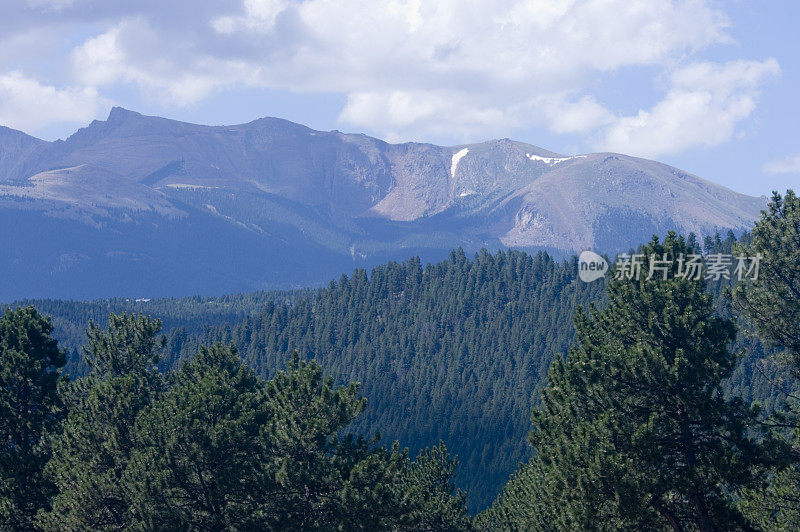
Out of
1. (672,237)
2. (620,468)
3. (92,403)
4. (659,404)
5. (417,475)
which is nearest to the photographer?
(620,468)

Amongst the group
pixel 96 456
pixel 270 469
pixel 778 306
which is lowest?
pixel 96 456

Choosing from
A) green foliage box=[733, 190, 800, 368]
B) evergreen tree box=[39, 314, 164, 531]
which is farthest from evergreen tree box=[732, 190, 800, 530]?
evergreen tree box=[39, 314, 164, 531]

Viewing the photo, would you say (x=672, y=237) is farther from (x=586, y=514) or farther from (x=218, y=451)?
(x=218, y=451)

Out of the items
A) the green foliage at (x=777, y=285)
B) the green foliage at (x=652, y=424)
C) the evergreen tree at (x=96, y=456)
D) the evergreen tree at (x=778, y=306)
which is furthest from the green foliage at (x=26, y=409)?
the green foliage at (x=777, y=285)

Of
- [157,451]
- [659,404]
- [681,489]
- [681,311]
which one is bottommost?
[157,451]

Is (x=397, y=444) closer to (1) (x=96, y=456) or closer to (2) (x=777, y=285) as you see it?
(1) (x=96, y=456)

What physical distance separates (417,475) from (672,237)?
4462 cm

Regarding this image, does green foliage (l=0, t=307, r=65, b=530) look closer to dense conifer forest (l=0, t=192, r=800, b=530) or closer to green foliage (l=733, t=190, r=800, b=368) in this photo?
dense conifer forest (l=0, t=192, r=800, b=530)

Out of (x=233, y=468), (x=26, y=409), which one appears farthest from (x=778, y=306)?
(x=26, y=409)

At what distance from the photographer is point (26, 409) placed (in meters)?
67.1

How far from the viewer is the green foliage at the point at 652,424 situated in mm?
42844

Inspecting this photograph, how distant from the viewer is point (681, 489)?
43.8 metres

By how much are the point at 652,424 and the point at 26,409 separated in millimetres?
45490

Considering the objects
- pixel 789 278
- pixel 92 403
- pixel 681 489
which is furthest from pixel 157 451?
pixel 789 278
